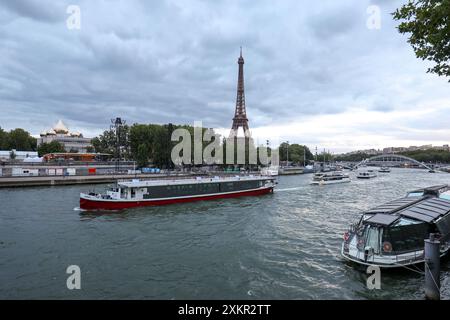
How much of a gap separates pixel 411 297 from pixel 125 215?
81.3ft

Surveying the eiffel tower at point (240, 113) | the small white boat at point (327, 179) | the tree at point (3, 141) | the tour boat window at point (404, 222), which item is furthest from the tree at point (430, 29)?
the tree at point (3, 141)

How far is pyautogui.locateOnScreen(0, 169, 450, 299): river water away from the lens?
42.2ft

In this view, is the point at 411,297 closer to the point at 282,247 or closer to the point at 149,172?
the point at 282,247

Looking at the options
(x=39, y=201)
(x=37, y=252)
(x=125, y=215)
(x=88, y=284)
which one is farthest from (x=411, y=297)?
(x=39, y=201)

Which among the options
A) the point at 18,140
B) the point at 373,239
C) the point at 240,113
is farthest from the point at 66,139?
the point at 373,239

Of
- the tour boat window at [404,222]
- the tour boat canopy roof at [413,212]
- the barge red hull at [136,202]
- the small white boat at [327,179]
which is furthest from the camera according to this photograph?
the small white boat at [327,179]

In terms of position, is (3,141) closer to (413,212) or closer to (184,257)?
(184,257)

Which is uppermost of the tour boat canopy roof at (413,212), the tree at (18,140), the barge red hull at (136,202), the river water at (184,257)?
the tree at (18,140)

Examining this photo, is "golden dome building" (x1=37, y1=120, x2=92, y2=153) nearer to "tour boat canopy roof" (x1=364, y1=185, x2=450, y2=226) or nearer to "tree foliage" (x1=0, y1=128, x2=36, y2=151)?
"tree foliage" (x1=0, y1=128, x2=36, y2=151)

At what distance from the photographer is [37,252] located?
57.5 feet

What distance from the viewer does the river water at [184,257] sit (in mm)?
12859

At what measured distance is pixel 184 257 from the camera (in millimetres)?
16953

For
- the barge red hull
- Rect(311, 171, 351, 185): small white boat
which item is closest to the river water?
the barge red hull

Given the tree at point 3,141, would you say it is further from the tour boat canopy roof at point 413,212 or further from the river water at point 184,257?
the tour boat canopy roof at point 413,212
